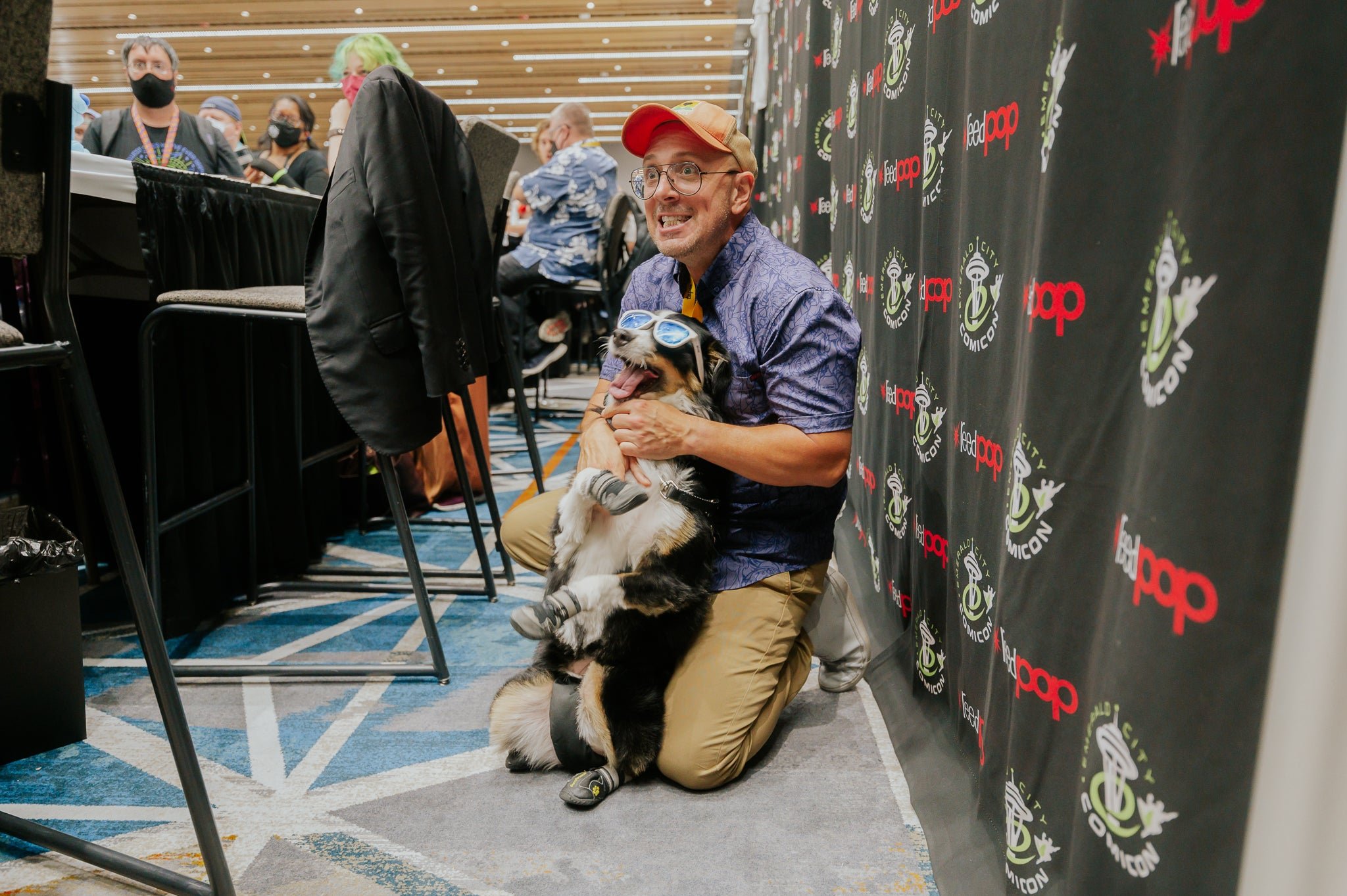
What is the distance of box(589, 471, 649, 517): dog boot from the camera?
1.32m

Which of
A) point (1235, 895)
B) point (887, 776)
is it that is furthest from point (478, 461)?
point (1235, 895)

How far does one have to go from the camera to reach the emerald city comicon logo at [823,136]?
9.57ft

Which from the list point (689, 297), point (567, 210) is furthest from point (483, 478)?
point (567, 210)

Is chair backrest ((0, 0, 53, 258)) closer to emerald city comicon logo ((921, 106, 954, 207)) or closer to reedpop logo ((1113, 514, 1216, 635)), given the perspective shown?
reedpop logo ((1113, 514, 1216, 635))

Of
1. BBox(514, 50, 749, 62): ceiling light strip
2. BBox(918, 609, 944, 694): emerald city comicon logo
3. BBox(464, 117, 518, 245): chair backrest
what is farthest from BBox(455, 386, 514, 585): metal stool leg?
BBox(514, 50, 749, 62): ceiling light strip

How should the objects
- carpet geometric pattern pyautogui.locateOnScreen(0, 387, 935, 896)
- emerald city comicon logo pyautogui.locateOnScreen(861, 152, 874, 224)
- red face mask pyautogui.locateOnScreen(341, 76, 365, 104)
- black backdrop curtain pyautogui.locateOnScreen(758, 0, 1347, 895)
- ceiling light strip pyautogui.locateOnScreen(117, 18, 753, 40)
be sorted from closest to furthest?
black backdrop curtain pyautogui.locateOnScreen(758, 0, 1347, 895), carpet geometric pattern pyautogui.locateOnScreen(0, 387, 935, 896), emerald city comicon logo pyautogui.locateOnScreen(861, 152, 874, 224), red face mask pyautogui.locateOnScreen(341, 76, 365, 104), ceiling light strip pyautogui.locateOnScreen(117, 18, 753, 40)

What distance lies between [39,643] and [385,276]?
0.87 metres

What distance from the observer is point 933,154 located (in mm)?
1581

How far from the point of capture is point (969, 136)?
136 cm

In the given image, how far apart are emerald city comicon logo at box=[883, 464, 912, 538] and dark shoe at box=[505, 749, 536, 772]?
890 millimetres

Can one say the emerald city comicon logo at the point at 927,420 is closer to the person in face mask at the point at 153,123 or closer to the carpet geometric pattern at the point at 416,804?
the carpet geometric pattern at the point at 416,804

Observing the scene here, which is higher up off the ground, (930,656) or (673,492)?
(673,492)

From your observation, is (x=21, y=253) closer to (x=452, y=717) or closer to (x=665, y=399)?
(x=665, y=399)

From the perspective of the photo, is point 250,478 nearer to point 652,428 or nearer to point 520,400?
point 520,400
